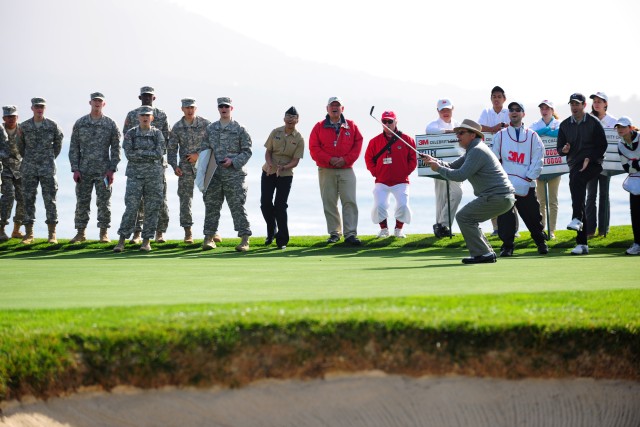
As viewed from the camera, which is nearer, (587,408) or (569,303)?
(587,408)

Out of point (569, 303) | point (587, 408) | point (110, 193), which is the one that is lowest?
point (587, 408)

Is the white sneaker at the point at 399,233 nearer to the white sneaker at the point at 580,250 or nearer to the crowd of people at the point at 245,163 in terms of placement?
the crowd of people at the point at 245,163

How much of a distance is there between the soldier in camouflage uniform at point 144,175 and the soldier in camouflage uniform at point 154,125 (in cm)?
72

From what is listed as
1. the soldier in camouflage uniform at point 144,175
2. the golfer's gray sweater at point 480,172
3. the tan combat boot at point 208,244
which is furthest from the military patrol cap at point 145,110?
the golfer's gray sweater at point 480,172

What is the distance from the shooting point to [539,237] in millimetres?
15312

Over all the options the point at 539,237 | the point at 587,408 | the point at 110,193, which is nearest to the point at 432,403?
the point at 587,408

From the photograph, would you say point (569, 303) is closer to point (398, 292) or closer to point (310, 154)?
point (398, 292)

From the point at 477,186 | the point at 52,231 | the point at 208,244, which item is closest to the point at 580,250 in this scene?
the point at 477,186

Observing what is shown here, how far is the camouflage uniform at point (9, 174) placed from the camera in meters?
19.0

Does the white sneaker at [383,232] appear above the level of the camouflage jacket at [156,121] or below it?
below

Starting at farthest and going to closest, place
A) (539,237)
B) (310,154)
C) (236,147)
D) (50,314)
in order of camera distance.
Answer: (310,154)
(236,147)
(539,237)
(50,314)

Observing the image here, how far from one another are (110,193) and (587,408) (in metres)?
12.0

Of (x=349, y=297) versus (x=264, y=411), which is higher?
(x=349, y=297)

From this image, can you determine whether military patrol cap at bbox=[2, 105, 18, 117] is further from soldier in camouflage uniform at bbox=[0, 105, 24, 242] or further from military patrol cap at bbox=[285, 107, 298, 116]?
military patrol cap at bbox=[285, 107, 298, 116]
